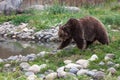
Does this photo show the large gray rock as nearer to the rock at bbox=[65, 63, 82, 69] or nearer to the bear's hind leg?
the bear's hind leg

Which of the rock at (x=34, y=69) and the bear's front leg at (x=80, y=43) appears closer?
the rock at (x=34, y=69)

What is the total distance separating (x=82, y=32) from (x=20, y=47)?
387 centimetres

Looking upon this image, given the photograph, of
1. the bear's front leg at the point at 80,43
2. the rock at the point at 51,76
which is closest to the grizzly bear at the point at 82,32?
the bear's front leg at the point at 80,43

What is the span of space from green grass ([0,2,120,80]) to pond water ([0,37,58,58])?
1.74m

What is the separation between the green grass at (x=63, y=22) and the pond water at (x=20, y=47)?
174 centimetres

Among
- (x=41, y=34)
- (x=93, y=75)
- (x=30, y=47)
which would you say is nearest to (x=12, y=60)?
(x=93, y=75)

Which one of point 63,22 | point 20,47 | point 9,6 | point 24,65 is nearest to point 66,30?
point 24,65

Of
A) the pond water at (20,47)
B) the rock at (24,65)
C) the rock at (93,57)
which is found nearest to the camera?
the rock at (24,65)

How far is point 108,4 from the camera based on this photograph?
2080 cm

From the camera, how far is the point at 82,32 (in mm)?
9633

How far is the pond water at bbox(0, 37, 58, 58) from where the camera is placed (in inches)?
472

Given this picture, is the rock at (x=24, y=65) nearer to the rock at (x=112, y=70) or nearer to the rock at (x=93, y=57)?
the rock at (x=93, y=57)

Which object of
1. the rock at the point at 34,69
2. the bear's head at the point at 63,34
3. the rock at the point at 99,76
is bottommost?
the rock at the point at 34,69

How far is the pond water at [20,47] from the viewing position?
1200cm
